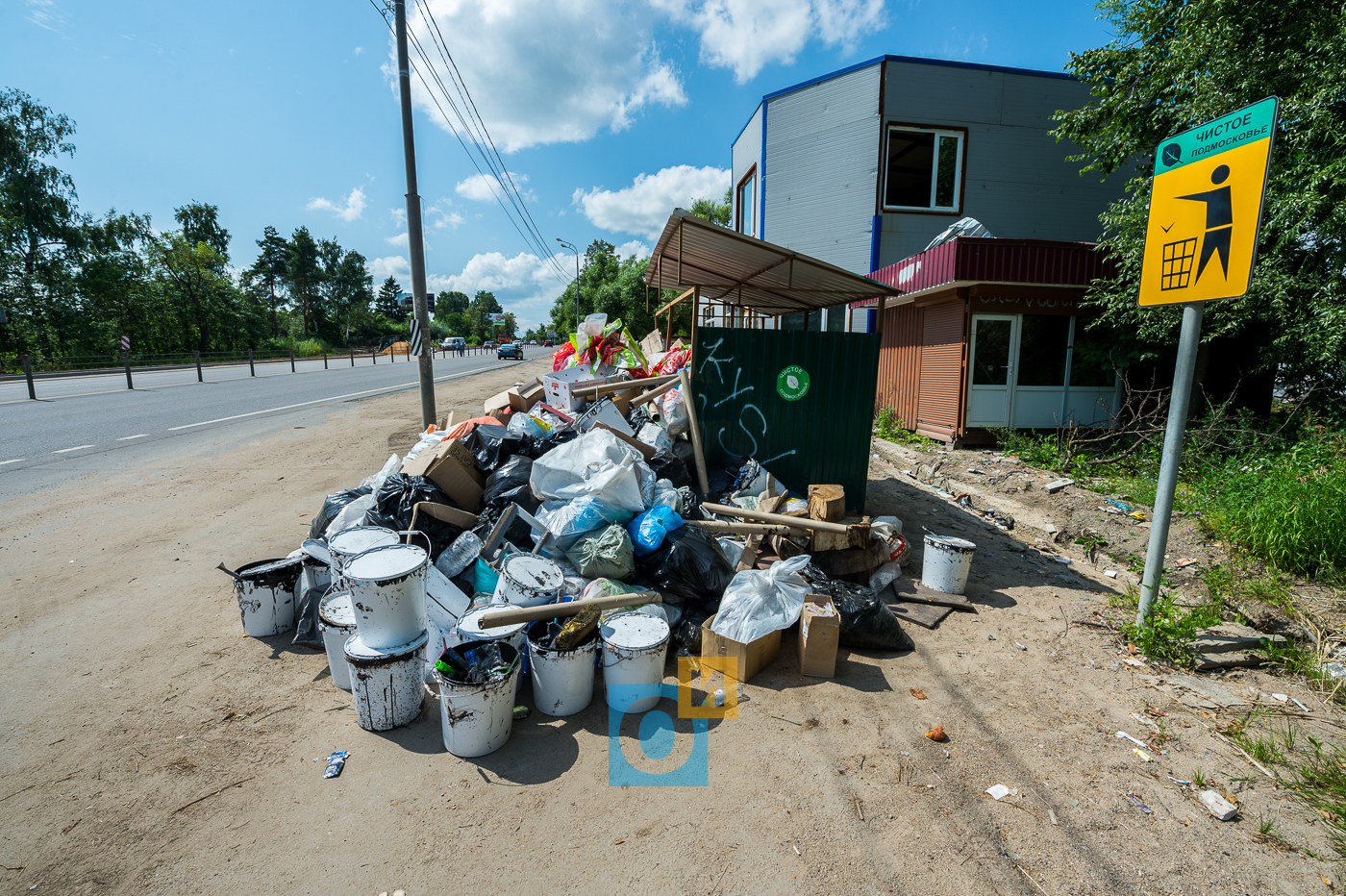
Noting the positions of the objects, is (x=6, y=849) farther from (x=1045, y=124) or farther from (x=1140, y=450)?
(x=1045, y=124)

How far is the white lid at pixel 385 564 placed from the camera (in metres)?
2.62

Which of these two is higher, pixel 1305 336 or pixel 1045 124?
pixel 1045 124

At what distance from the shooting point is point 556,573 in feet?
11.4

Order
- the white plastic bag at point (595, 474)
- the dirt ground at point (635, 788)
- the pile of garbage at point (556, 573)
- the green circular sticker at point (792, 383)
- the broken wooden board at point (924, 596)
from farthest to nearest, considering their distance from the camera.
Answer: the green circular sticker at point (792, 383) < the broken wooden board at point (924, 596) < the white plastic bag at point (595, 474) < the pile of garbage at point (556, 573) < the dirt ground at point (635, 788)

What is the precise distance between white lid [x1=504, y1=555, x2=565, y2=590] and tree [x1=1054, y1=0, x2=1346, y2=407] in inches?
352

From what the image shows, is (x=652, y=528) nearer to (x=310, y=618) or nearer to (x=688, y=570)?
(x=688, y=570)

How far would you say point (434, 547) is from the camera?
408 cm

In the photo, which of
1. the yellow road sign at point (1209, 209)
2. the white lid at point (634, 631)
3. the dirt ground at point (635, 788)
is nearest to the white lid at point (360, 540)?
the dirt ground at point (635, 788)

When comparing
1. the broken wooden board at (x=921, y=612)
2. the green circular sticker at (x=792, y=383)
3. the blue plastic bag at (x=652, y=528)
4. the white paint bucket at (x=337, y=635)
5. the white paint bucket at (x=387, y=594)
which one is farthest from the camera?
the green circular sticker at (x=792, y=383)

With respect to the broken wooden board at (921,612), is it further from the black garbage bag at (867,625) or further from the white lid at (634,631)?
the white lid at (634,631)

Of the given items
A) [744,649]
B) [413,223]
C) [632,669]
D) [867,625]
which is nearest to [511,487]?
[632,669]

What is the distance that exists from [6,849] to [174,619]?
1954 mm

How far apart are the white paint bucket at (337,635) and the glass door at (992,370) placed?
899 centimetres

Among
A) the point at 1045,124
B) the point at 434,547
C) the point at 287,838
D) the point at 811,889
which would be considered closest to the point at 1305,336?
the point at 1045,124
